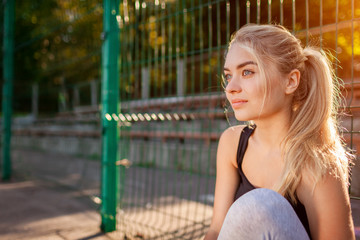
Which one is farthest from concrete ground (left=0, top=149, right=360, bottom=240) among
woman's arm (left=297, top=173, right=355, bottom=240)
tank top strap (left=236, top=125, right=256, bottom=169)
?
tank top strap (left=236, top=125, right=256, bottom=169)

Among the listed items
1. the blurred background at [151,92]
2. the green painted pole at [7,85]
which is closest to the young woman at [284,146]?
the blurred background at [151,92]

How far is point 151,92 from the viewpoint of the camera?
20.5ft

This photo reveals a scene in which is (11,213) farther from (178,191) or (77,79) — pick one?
(77,79)

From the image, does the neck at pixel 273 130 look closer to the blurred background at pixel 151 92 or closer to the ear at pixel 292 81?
the ear at pixel 292 81

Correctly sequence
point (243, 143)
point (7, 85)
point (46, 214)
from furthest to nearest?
point (7, 85) → point (46, 214) → point (243, 143)

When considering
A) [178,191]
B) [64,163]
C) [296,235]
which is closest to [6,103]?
[64,163]

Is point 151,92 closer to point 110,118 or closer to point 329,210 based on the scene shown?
point 110,118

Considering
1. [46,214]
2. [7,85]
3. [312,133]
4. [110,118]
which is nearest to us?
[312,133]

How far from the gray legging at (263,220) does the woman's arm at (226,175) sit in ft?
1.09

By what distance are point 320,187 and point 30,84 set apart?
207 inches

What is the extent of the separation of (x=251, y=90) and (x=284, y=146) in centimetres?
23

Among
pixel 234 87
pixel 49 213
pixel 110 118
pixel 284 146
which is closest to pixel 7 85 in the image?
A: pixel 49 213

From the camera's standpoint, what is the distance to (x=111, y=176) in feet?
7.57

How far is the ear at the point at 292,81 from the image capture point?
1.16m
